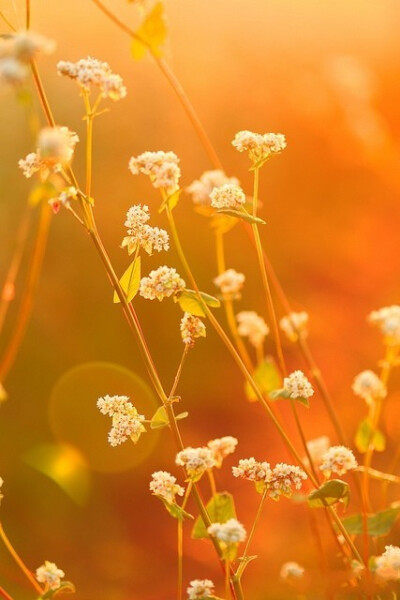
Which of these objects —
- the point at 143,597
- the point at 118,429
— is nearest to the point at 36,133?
the point at 118,429

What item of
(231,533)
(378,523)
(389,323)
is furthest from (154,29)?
(378,523)

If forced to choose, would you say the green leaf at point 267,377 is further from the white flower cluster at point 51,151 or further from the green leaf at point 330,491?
the white flower cluster at point 51,151

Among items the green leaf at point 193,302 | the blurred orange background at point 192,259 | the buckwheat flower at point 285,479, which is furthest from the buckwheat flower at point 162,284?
the blurred orange background at point 192,259

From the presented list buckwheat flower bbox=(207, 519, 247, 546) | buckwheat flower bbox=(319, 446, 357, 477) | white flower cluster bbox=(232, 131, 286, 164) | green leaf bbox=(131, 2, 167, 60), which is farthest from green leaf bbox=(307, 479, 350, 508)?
green leaf bbox=(131, 2, 167, 60)

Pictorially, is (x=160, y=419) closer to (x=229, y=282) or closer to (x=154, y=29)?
(x=229, y=282)

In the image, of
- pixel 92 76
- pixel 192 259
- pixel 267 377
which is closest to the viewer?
pixel 92 76

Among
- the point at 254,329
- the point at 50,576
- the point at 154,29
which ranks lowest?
the point at 50,576

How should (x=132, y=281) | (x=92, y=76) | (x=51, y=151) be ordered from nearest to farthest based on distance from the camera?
(x=51, y=151) < (x=92, y=76) < (x=132, y=281)
